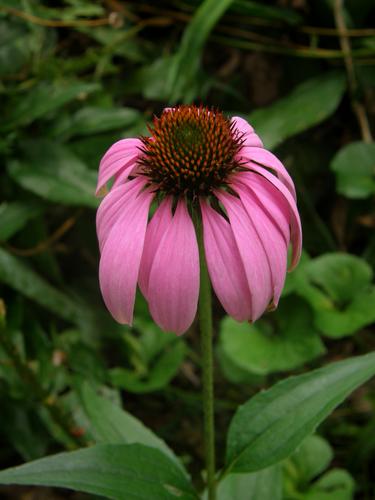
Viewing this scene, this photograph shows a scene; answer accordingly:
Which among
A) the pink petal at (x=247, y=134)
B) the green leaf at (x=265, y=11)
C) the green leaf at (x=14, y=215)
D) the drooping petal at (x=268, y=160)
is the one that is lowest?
the green leaf at (x=14, y=215)

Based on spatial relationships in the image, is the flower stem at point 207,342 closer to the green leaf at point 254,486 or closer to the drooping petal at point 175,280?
the drooping petal at point 175,280

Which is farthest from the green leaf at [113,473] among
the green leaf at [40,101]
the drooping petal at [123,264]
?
the green leaf at [40,101]

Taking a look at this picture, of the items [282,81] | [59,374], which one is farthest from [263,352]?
[282,81]

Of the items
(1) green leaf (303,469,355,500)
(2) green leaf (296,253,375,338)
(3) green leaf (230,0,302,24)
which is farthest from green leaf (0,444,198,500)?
(3) green leaf (230,0,302,24)

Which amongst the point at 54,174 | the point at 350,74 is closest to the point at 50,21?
the point at 54,174

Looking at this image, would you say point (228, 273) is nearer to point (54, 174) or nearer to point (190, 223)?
point (190, 223)

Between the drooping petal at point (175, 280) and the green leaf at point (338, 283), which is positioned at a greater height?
the drooping petal at point (175, 280)

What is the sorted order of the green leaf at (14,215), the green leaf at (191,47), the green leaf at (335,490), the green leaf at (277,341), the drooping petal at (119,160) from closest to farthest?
the drooping petal at (119,160), the green leaf at (335,490), the green leaf at (277,341), the green leaf at (14,215), the green leaf at (191,47)
